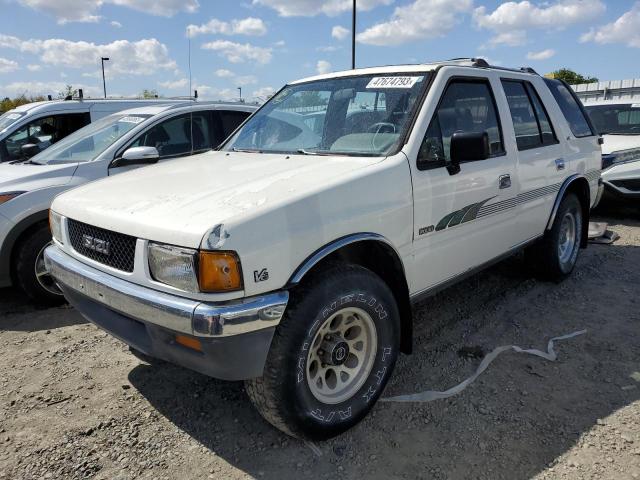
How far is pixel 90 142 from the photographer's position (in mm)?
5219

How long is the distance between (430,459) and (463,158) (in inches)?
65.7

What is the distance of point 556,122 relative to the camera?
177 inches

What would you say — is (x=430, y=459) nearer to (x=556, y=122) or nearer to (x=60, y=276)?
(x=60, y=276)

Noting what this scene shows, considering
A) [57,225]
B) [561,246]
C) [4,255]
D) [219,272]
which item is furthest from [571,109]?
[4,255]

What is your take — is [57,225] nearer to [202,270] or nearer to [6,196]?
[202,270]

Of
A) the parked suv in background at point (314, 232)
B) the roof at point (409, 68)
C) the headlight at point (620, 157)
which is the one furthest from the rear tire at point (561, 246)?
the headlight at point (620, 157)

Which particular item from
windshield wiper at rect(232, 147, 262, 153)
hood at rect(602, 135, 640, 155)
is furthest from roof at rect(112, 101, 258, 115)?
hood at rect(602, 135, 640, 155)

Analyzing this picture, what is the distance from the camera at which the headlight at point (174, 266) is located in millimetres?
2107

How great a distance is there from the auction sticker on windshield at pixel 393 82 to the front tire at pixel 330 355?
132cm

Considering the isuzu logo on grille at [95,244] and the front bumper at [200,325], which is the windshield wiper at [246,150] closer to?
the isuzu logo on grille at [95,244]

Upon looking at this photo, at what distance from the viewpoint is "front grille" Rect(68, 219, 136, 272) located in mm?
2398

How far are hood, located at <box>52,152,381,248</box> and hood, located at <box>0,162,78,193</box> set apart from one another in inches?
64.3

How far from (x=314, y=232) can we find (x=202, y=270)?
1.86 ft

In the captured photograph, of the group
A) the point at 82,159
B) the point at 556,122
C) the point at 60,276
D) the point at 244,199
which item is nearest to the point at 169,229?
the point at 244,199
